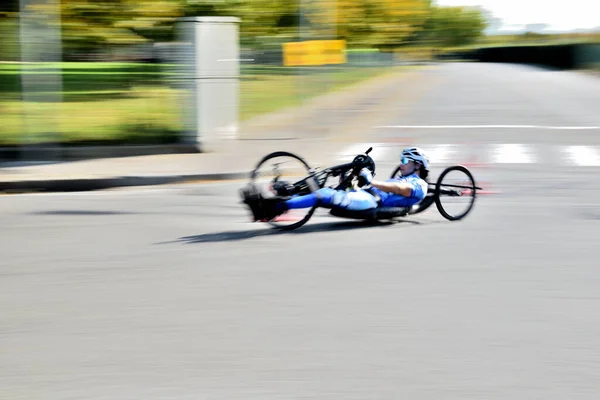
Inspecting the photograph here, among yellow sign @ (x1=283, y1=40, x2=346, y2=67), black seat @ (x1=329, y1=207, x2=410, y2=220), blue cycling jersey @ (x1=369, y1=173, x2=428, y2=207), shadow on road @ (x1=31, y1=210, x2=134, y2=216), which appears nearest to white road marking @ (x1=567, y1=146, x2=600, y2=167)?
yellow sign @ (x1=283, y1=40, x2=346, y2=67)

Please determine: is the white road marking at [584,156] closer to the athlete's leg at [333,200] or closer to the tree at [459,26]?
the athlete's leg at [333,200]

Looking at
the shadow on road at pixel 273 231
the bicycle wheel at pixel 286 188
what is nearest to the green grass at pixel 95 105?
the bicycle wheel at pixel 286 188

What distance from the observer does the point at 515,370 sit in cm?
539

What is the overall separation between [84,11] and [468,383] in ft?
45.5

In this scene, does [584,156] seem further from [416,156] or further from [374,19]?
[374,19]

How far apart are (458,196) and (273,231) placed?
6.69 ft

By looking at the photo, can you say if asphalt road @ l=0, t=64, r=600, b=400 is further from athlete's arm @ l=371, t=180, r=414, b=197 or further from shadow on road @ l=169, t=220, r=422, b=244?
athlete's arm @ l=371, t=180, r=414, b=197

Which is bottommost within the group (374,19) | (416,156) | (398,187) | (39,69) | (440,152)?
(440,152)

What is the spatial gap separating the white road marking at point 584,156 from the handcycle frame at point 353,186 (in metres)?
5.67

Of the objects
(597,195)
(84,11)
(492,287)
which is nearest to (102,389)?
(492,287)

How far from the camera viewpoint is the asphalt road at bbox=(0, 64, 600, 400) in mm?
5223

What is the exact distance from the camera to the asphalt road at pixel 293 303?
206 inches

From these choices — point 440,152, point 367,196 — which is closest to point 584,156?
point 440,152

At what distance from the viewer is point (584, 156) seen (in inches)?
640
